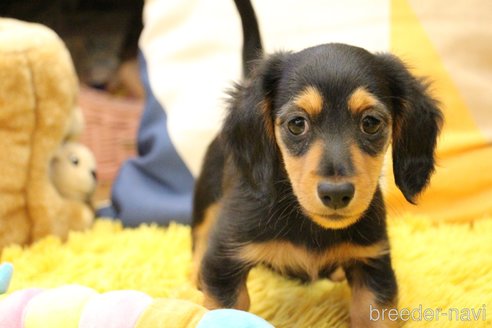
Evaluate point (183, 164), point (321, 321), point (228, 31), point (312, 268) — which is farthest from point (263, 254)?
point (228, 31)

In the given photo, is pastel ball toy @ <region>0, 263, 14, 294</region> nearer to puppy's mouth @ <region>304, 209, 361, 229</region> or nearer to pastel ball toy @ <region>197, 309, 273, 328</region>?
pastel ball toy @ <region>197, 309, 273, 328</region>

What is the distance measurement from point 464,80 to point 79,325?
138 cm

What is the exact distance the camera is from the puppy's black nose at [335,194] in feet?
3.71

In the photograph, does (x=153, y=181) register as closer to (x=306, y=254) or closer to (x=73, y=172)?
(x=73, y=172)

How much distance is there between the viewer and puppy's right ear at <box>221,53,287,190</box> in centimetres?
136

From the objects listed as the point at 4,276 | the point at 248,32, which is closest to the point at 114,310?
the point at 4,276

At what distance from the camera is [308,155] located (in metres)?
1.22

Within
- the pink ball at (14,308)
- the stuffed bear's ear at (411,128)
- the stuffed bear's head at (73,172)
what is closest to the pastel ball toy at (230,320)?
the pink ball at (14,308)

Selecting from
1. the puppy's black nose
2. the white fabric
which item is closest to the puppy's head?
the puppy's black nose

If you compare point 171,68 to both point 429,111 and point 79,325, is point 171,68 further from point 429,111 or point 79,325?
point 79,325

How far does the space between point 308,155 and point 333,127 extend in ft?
0.23

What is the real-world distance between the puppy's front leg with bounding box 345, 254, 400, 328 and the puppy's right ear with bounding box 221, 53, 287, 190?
283 millimetres

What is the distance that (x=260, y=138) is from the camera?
4.46 feet

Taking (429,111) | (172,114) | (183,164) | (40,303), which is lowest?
(183,164)
